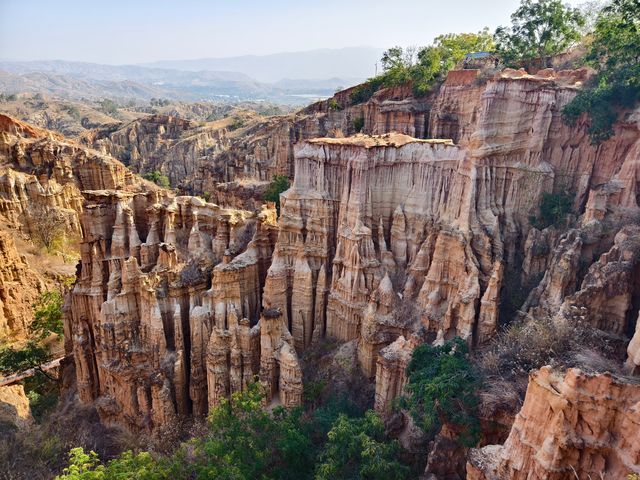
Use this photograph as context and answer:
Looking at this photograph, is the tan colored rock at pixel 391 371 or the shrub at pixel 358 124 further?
the shrub at pixel 358 124

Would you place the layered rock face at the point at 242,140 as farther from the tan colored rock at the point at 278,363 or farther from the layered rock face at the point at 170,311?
the tan colored rock at the point at 278,363

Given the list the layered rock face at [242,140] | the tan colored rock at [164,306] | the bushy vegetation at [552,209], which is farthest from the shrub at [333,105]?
the bushy vegetation at [552,209]

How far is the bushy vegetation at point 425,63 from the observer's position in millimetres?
39094

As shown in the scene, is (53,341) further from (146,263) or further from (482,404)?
(482,404)

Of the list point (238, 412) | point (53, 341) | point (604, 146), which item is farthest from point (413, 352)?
point (53, 341)

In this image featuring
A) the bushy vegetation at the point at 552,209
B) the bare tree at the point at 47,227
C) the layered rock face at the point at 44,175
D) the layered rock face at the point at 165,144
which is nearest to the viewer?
the bushy vegetation at the point at 552,209

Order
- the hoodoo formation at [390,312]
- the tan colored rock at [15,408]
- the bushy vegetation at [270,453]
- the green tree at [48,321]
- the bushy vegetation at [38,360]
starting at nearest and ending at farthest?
the hoodoo formation at [390,312]
the bushy vegetation at [270,453]
the tan colored rock at [15,408]
the bushy vegetation at [38,360]
the green tree at [48,321]

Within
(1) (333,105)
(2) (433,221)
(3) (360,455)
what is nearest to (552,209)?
(2) (433,221)

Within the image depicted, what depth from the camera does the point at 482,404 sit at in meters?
12.9

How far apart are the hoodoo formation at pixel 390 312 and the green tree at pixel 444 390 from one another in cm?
6

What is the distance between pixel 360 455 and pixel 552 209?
11.8 metres

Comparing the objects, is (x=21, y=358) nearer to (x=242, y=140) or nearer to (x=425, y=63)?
(x=425, y=63)

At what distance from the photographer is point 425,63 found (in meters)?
40.6

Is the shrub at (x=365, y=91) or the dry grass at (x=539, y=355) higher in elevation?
the shrub at (x=365, y=91)
